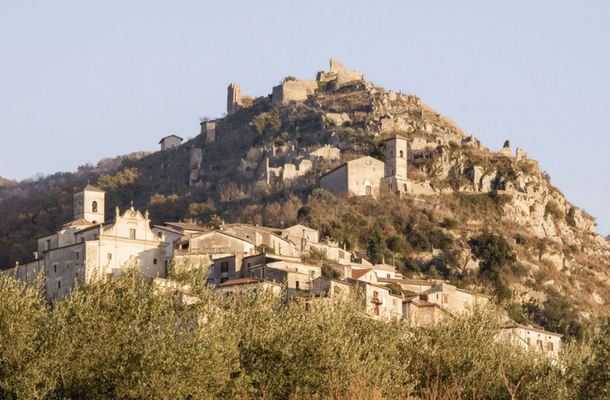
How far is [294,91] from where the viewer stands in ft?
411

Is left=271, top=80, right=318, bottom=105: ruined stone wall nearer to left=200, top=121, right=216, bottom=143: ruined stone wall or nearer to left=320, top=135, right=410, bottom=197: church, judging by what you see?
left=200, top=121, right=216, bottom=143: ruined stone wall

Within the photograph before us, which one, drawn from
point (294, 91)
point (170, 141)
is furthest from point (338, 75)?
point (170, 141)

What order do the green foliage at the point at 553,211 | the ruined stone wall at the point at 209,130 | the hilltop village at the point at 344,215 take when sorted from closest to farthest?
the hilltop village at the point at 344,215 < the green foliage at the point at 553,211 < the ruined stone wall at the point at 209,130

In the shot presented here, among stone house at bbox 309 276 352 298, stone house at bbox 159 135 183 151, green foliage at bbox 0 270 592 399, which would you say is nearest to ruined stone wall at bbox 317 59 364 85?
stone house at bbox 159 135 183 151

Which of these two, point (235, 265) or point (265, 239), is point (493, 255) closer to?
point (265, 239)

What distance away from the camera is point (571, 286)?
84.5 meters

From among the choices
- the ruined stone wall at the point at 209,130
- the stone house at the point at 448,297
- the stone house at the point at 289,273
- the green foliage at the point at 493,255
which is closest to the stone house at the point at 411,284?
the stone house at the point at 448,297

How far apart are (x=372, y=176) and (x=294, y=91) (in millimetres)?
35758

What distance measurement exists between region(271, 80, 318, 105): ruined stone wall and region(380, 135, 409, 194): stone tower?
31.2 m

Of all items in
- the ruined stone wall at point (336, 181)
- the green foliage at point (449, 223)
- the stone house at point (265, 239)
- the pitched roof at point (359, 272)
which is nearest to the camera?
the pitched roof at point (359, 272)

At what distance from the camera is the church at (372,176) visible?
297ft

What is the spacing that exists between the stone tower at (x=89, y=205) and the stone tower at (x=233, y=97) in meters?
60.3

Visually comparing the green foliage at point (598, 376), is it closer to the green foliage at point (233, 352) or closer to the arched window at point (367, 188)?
the green foliage at point (233, 352)

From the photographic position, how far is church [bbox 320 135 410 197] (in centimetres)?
9042
